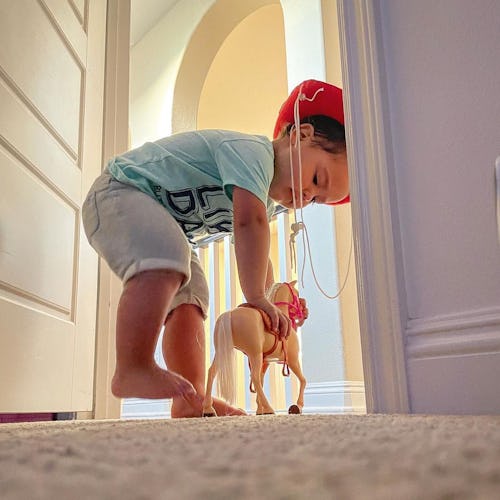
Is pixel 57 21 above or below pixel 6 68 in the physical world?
above

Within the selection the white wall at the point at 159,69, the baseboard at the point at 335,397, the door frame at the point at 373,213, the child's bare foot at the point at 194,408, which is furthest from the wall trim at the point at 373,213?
the white wall at the point at 159,69

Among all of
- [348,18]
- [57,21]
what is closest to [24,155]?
[57,21]

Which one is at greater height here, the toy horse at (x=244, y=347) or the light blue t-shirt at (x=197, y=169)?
the light blue t-shirt at (x=197, y=169)

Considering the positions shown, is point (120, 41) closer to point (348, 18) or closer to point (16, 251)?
point (16, 251)

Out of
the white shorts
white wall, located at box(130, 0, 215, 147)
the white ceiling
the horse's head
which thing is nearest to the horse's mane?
the horse's head

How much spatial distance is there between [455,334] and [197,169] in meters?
0.64

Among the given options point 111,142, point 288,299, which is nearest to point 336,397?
point 288,299

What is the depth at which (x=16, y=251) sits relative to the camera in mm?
1211

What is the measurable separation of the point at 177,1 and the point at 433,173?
2.62 metres

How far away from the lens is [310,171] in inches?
50.9

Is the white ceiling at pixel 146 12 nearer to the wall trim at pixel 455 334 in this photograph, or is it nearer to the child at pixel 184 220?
the child at pixel 184 220

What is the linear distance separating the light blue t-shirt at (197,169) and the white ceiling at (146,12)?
2.17m

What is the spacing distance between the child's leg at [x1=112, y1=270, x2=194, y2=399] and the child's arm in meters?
0.14

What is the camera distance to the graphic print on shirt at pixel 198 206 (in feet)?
4.01
